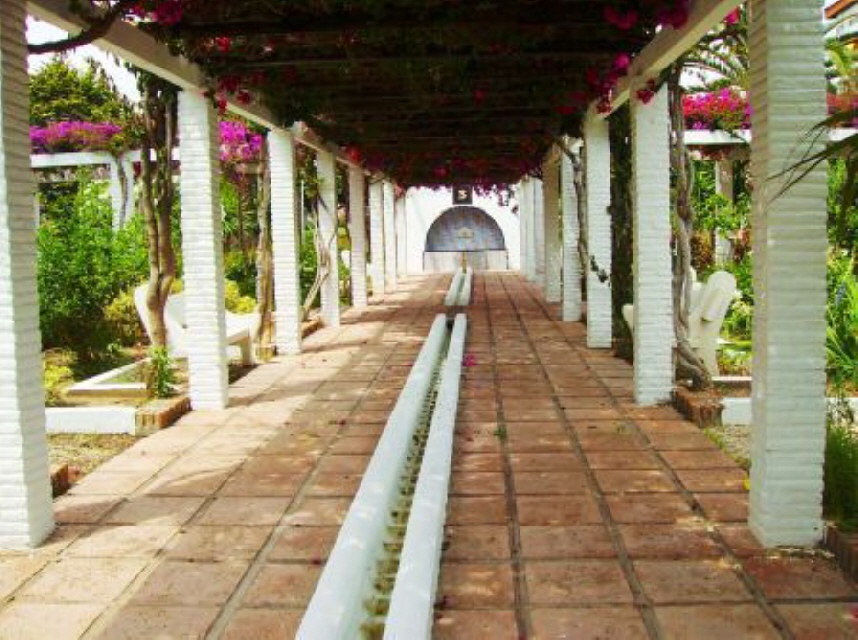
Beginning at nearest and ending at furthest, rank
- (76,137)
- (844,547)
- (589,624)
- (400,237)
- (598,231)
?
(589,624), (844,547), (598,231), (76,137), (400,237)

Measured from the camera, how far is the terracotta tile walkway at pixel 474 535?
9.42 ft

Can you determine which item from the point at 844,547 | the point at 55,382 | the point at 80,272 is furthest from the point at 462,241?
the point at 844,547

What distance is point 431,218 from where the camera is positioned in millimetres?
26719

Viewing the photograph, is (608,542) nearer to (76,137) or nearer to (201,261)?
(201,261)

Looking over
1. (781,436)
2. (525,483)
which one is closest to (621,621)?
(781,436)

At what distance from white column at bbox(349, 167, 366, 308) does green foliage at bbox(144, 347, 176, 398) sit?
7.45 metres

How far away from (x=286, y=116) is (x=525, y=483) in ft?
17.4

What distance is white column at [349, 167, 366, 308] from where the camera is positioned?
13664 mm

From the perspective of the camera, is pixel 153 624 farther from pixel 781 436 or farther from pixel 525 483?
pixel 781 436

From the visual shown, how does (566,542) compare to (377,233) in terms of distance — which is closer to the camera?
(566,542)

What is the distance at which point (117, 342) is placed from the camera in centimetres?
869

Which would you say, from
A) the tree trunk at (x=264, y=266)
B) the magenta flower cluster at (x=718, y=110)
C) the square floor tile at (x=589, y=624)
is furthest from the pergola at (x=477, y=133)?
the magenta flower cluster at (x=718, y=110)

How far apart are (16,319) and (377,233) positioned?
1246cm

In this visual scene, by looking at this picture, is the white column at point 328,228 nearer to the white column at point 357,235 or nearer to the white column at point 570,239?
the white column at point 357,235
